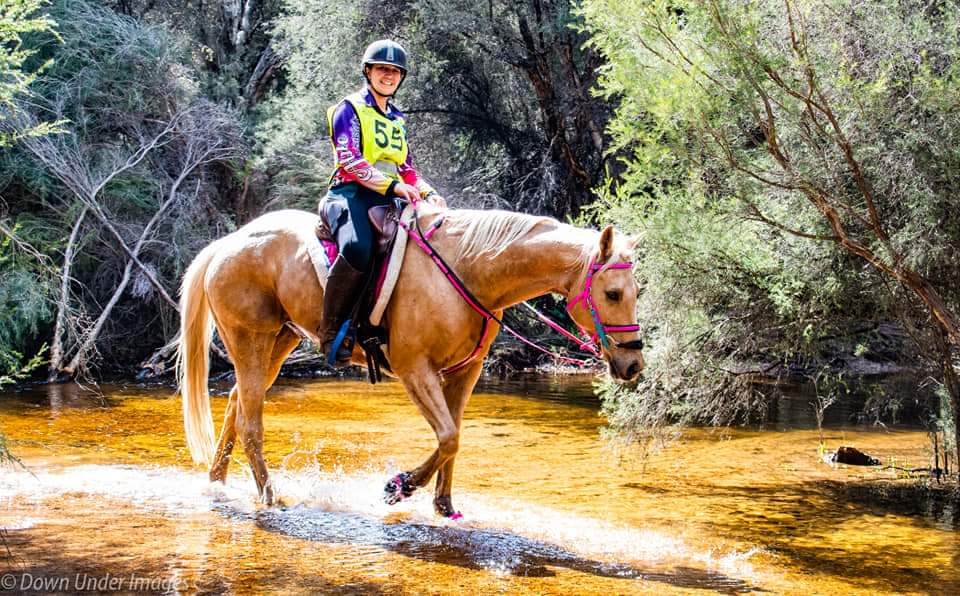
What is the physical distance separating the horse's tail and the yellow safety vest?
62.5 inches

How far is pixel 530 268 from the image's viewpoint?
5430mm

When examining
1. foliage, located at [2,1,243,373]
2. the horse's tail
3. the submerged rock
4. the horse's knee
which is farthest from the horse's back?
foliage, located at [2,1,243,373]

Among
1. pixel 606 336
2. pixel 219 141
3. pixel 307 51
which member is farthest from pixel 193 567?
pixel 307 51

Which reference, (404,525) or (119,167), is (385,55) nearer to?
(404,525)

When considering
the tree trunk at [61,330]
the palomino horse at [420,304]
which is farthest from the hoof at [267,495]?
the tree trunk at [61,330]

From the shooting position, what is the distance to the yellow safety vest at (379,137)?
5.79 m

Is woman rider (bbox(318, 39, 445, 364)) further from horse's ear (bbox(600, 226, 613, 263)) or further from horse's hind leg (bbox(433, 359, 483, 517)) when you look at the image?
horse's ear (bbox(600, 226, 613, 263))

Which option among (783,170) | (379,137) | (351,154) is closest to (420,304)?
(351,154)

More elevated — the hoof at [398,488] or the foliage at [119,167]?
the foliage at [119,167]

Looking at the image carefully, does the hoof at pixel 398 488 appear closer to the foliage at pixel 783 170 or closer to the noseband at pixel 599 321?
Answer: the noseband at pixel 599 321

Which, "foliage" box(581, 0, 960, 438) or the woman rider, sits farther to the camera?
"foliage" box(581, 0, 960, 438)

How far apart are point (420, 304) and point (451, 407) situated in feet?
2.45

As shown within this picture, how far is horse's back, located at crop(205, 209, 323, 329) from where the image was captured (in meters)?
6.24

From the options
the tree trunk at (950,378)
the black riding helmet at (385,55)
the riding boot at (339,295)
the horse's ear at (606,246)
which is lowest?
the tree trunk at (950,378)
